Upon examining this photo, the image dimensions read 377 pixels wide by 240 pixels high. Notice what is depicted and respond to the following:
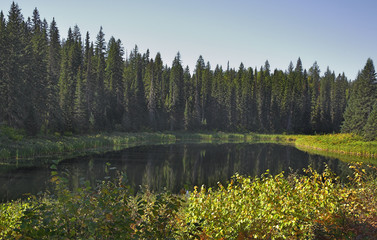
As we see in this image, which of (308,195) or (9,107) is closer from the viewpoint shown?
(308,195)

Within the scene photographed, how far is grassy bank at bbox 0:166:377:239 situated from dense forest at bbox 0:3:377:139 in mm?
34898

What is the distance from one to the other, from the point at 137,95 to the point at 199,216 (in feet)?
222

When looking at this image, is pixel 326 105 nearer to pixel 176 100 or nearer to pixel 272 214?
pixel 176 100

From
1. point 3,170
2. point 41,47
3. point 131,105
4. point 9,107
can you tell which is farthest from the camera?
point 131,105

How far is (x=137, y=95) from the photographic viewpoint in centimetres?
7181

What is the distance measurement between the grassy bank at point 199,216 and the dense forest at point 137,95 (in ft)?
114

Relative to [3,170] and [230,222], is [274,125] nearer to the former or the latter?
[3,170]

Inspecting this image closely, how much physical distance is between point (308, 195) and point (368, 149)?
40.7 metres

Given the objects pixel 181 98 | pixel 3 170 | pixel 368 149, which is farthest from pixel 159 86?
pixel 3 170

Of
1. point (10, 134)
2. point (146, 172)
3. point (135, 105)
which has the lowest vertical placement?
point (146, 172)

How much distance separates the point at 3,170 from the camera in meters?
22.5

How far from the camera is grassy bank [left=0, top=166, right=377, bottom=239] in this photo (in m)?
4.62

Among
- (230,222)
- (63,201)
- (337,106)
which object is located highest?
(337,106)

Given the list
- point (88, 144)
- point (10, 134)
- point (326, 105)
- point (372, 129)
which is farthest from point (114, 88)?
point (326, 105)
